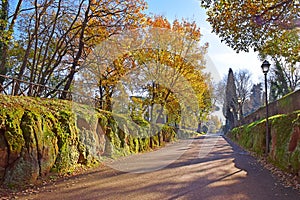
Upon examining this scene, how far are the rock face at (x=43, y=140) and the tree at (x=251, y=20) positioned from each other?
5.40m

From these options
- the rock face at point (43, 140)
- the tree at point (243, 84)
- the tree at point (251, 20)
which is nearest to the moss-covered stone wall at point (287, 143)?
the tree at point (251, 20)

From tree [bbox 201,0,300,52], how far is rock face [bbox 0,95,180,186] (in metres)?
5.40

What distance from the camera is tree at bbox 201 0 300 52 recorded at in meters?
7.41

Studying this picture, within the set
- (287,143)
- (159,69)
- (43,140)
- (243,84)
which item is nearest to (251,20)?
(287,143)

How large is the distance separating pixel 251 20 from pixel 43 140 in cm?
651

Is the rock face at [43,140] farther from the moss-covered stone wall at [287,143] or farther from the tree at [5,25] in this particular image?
the moss-covered stone wall at [287,143]

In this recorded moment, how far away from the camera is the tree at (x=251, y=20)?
7.41m

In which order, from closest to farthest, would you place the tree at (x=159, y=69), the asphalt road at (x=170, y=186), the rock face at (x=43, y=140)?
the asphalt road at (x=170, y=186) < the rock face at (x=43, y=140) < the tree at (x=159, y=69)

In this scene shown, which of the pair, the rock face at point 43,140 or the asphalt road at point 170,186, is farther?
the rock face at point 43,140

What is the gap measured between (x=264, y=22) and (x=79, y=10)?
30.4 ft

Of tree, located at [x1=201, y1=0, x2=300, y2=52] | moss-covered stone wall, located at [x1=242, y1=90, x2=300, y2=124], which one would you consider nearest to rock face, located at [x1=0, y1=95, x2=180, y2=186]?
tree, located at [x1=201, y1=0, x2=300, y2=52]

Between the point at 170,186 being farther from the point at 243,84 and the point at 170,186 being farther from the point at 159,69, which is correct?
the point at 243,84

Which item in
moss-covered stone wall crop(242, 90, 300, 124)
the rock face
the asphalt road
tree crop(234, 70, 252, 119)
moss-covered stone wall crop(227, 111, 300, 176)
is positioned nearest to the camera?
the asphalt road

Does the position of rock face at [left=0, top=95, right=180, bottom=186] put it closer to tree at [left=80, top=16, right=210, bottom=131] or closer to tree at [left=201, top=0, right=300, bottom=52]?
tree at [left=201, top=0, right=300, bottom=52]
